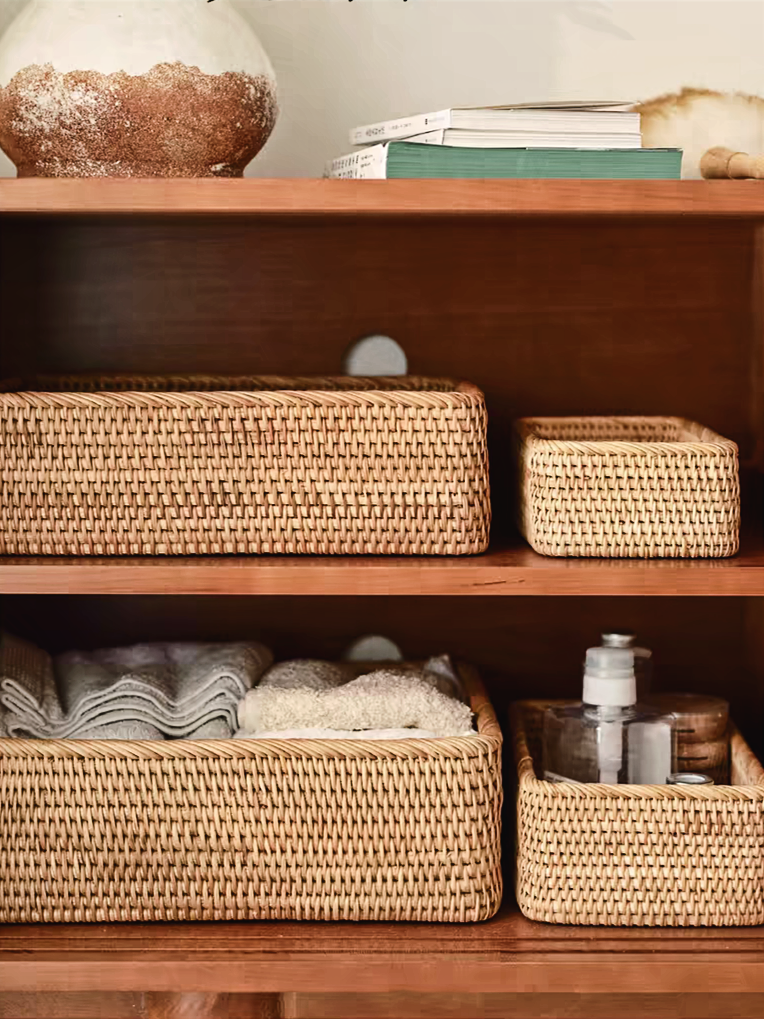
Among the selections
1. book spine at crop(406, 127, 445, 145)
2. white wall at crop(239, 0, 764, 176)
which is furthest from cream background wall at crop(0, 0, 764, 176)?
book spine at crop(406, 127, 445, 145)

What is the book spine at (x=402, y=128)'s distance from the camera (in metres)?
1.21

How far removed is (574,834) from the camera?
1.28 m

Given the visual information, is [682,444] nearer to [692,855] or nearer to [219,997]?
[692,855]

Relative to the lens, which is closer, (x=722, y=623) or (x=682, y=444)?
(x=682, y=444)

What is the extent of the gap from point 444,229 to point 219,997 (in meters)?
0.90

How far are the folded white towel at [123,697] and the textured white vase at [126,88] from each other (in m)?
0.53

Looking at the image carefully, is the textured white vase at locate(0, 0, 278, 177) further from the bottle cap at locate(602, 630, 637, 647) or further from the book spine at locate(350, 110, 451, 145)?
the bottle cap at locate(602, 630, 637, 647)

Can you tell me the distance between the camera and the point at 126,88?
1.23 metres

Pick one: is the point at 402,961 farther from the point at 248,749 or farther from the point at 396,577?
the point at 396,577

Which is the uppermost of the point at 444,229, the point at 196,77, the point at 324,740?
the point at 196,77

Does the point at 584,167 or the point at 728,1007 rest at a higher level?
the point at 584,167

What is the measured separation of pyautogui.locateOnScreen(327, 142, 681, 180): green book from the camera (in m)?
1.21

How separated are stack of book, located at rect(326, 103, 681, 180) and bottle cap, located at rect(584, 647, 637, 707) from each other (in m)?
0.47

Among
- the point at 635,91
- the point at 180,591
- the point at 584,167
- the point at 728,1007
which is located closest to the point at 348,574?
the point at 180,591
